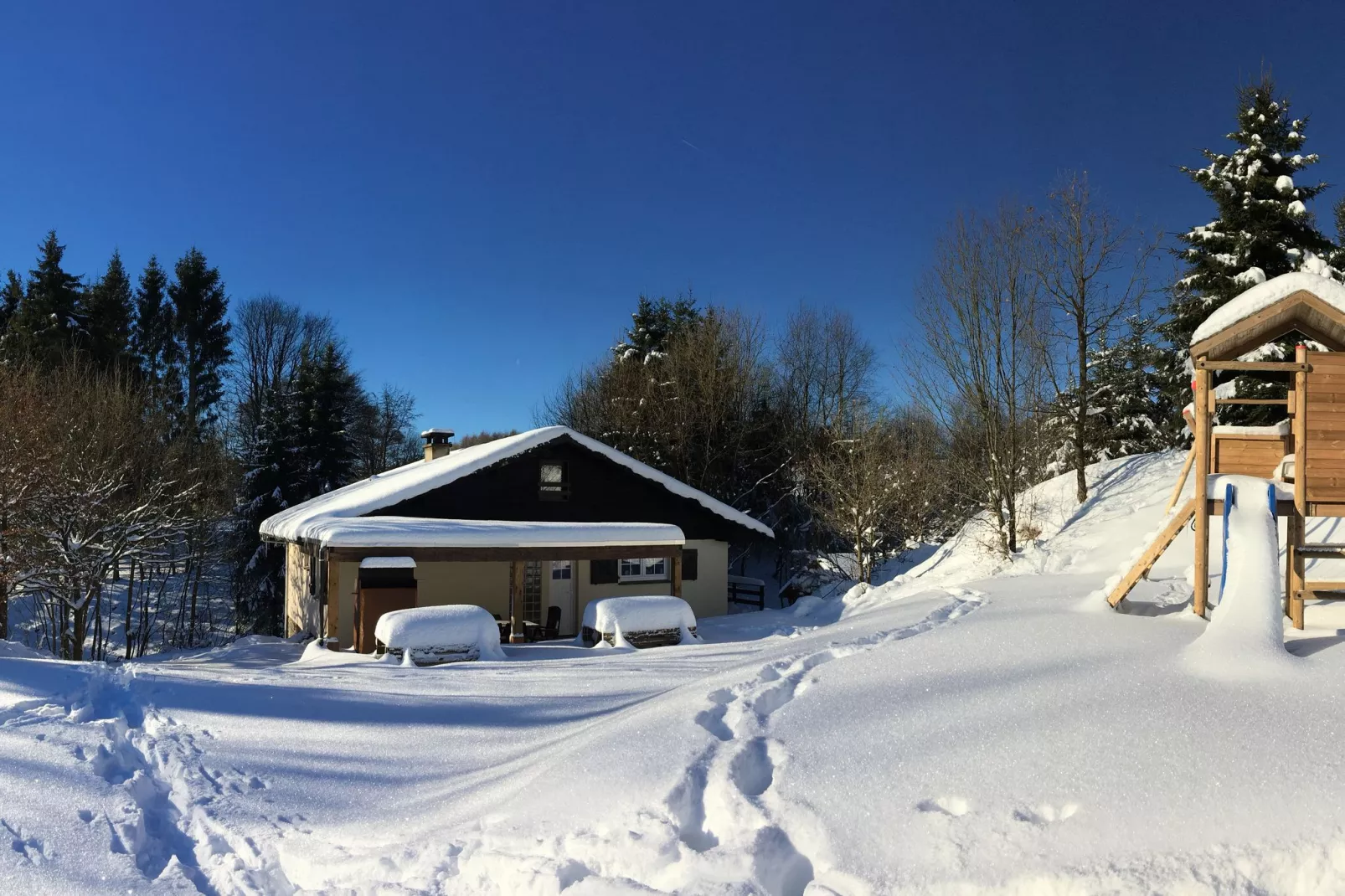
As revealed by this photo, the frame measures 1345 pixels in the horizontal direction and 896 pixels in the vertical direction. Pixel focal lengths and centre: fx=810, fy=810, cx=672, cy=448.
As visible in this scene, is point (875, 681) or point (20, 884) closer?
point (20, 884)

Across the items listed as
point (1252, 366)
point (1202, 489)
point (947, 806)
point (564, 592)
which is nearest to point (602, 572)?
point (564, 592)

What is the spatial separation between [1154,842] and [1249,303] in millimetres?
6301

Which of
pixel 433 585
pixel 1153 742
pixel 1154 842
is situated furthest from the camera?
pixel 433 585

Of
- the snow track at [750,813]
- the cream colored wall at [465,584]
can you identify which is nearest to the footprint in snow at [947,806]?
the snow track at [750,813]

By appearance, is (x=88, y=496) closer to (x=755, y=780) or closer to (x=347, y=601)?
(x=347, y=601)

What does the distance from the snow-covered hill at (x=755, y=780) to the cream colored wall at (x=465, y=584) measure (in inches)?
380

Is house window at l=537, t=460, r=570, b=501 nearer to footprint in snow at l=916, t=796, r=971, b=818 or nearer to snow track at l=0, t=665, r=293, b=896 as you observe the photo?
snow track at l=0, t=665, r=293, b=896

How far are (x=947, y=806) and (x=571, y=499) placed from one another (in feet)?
54.0

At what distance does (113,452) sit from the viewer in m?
20.4

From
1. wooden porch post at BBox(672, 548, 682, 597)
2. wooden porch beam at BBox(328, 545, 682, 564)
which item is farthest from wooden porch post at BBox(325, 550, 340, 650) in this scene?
wooden porch post at BBox(672, 548, 682, 597)

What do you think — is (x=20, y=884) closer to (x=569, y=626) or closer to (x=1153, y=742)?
(x=1153, y=742)

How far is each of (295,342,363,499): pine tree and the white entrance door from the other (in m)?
14.9

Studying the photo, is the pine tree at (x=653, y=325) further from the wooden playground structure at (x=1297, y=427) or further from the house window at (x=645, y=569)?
the wooden playground structure at (x=1297, y=427)

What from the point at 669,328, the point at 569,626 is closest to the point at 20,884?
the point at 569,626
